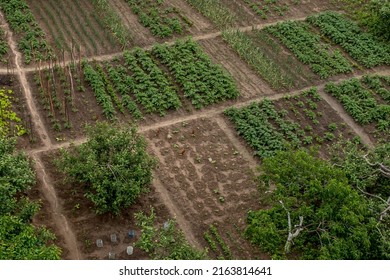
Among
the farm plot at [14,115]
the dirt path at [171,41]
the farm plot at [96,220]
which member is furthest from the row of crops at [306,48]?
the farm plot at [14,115]

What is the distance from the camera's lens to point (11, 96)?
82.7ft

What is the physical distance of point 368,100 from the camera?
88.1 ft

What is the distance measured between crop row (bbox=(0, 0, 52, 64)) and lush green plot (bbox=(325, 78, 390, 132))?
14.1 m

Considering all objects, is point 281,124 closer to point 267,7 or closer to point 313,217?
point 313,217

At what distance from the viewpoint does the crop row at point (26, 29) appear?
27688 mm

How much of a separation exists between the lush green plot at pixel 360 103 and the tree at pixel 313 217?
753 cm

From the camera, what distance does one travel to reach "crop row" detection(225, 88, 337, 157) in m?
24.2

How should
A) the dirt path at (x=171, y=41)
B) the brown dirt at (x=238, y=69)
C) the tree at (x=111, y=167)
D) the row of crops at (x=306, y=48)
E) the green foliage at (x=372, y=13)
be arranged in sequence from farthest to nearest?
→ the green foliage at (x=372, y=13) < the row of crops at (x=306, y=48) < the brown dirt at (x=238, y=69) < the dirt path at (x=171, y=41) < the tree at (x=111, y=167)

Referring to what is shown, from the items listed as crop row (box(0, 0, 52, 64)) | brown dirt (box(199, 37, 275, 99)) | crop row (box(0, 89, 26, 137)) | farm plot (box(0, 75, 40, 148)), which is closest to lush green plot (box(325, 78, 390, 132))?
brown dirt (box(199, 37, 275, 99))

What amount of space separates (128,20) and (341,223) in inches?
712

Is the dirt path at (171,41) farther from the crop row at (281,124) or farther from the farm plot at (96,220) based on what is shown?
the farm plot at (96,220)

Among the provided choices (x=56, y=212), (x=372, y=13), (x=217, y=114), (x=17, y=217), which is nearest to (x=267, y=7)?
(x=372, y=13)

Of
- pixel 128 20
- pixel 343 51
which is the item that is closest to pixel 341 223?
pixel 343 51

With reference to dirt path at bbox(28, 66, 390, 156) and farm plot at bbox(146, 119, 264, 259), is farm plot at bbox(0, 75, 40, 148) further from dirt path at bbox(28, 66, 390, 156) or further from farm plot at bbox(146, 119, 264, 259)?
farm plot at bbox(146, 119, 264, 259)
